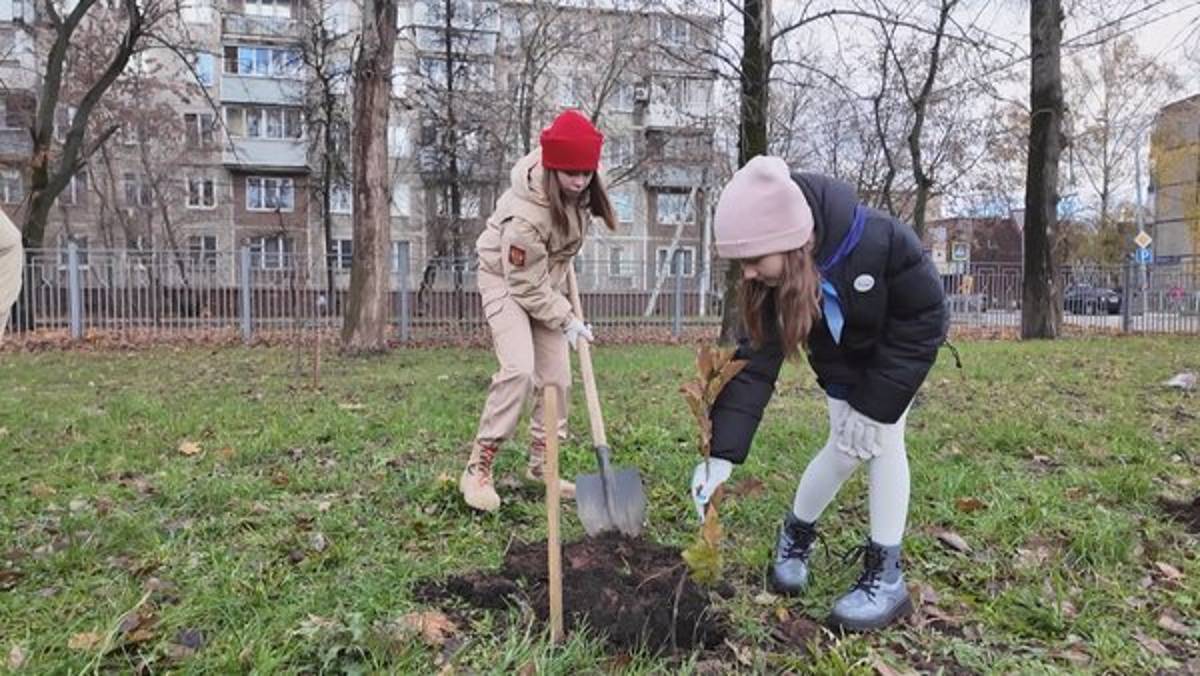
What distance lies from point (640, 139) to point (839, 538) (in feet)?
103

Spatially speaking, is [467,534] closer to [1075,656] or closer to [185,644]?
[185,644]

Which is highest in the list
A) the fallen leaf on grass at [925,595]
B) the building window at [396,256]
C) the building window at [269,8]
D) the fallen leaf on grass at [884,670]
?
the building window at [269,8]

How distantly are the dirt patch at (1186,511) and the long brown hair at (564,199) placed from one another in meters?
2.61

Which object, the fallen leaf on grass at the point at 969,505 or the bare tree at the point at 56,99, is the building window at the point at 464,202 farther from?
the fallen leaf on grass at the point at 969,505

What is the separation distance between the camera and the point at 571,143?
11.1ft

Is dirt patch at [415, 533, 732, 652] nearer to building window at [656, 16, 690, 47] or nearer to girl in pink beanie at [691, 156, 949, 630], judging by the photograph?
girl in pink beanie at [691, 156, 949, 630]

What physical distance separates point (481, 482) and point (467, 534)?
0.34 metres

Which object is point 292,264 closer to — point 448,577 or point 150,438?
point 150,438

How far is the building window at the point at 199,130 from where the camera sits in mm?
33531

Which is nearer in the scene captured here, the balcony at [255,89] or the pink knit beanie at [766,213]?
the pink knit beanie at [766,213]

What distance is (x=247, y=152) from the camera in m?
34.7

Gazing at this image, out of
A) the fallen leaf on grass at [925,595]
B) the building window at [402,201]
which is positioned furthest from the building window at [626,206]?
the fallen leaf on grass at [925,595]

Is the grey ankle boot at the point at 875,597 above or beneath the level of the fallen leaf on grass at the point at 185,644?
above

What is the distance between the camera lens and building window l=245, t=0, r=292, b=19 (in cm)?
3450
